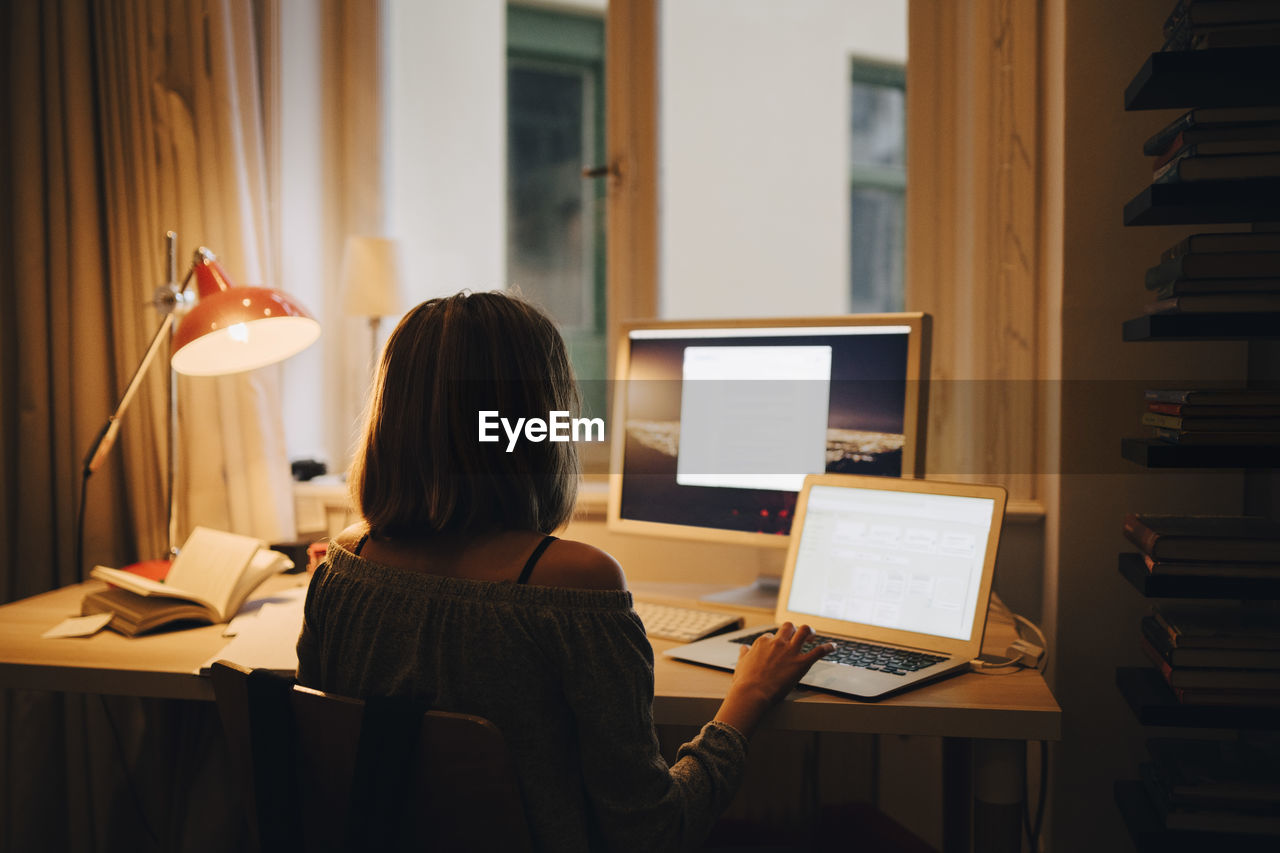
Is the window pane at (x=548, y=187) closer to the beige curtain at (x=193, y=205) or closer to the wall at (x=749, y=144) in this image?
the wall at (x=749, y=144)

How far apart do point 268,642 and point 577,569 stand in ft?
2.22

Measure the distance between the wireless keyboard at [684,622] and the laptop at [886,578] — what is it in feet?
0.13

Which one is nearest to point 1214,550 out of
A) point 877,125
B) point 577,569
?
point 577,569

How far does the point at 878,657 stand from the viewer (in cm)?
126

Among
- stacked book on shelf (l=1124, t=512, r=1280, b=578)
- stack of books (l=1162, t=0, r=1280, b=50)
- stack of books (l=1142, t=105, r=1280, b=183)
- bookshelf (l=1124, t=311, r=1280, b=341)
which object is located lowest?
stacked book on shelf (l=1124, t=512, r=1280, b=578)

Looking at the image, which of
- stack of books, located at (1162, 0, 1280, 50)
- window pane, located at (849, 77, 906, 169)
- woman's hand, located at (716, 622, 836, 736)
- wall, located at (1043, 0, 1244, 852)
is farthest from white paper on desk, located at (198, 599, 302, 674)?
window pane, located at (849, 77, 906, 169)

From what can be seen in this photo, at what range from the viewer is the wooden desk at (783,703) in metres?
1.10

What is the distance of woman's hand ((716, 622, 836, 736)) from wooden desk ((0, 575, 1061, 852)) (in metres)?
0.03

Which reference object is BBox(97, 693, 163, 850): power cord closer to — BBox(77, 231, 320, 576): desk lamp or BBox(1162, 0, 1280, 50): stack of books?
BBox(77, 231, 320, 576): desk lamp

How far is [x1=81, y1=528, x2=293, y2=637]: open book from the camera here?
1477mm

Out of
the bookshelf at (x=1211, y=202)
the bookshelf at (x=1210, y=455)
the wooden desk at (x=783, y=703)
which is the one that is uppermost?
the bookshelf at (x=1211, y=202)

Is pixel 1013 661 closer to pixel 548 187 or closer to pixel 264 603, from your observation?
pixel 264 603

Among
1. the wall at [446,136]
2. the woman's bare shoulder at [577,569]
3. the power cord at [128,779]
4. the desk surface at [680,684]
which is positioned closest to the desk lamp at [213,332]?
the desk surface at [680,684]

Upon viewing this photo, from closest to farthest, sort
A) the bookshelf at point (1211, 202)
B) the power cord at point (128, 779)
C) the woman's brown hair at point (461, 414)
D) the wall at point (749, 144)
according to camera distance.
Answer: the woman's brown hair at point (461, 414), the bookshelf at point (1211, 202), the power cord at point (128, 779), the wall at point (749, 144)
